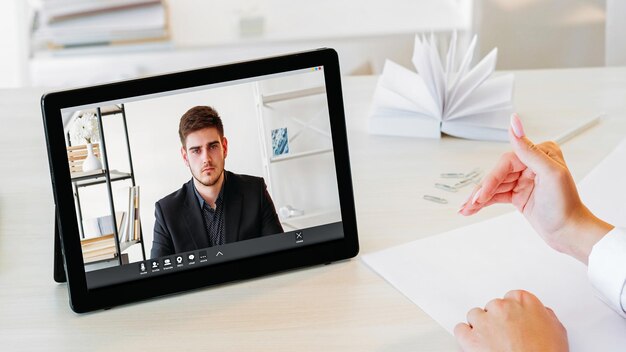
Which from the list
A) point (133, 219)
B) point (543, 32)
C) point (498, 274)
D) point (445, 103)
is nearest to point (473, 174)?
point (445, 103)

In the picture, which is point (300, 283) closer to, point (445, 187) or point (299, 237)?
point (299, 237)

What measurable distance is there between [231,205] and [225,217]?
2 cm

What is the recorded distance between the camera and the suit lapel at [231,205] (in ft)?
3.29

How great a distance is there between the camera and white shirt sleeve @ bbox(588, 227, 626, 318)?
0.92 m

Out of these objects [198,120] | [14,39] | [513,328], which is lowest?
[513,328]

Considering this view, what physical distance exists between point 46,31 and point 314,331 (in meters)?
2.13

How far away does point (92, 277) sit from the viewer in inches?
38.6

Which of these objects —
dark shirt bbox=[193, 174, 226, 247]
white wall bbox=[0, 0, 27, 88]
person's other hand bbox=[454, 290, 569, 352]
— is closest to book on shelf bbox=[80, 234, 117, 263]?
dark shirt bbox=[193, 174, 226, 247]

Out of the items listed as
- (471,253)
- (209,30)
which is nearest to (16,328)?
(471,253)

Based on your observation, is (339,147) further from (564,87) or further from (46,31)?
(46,31)

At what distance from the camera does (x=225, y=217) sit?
3.30 feet

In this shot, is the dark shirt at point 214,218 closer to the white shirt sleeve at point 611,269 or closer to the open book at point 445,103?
the white shirt sleeve at point 611,269

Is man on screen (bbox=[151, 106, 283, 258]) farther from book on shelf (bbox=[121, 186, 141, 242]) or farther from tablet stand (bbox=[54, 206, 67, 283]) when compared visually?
tablet stand (bbox=[54, 206, 67, 283])

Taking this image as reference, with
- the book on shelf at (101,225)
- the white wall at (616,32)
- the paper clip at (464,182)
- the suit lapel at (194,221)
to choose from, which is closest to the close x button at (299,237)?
the suit lapel at (194,221)
